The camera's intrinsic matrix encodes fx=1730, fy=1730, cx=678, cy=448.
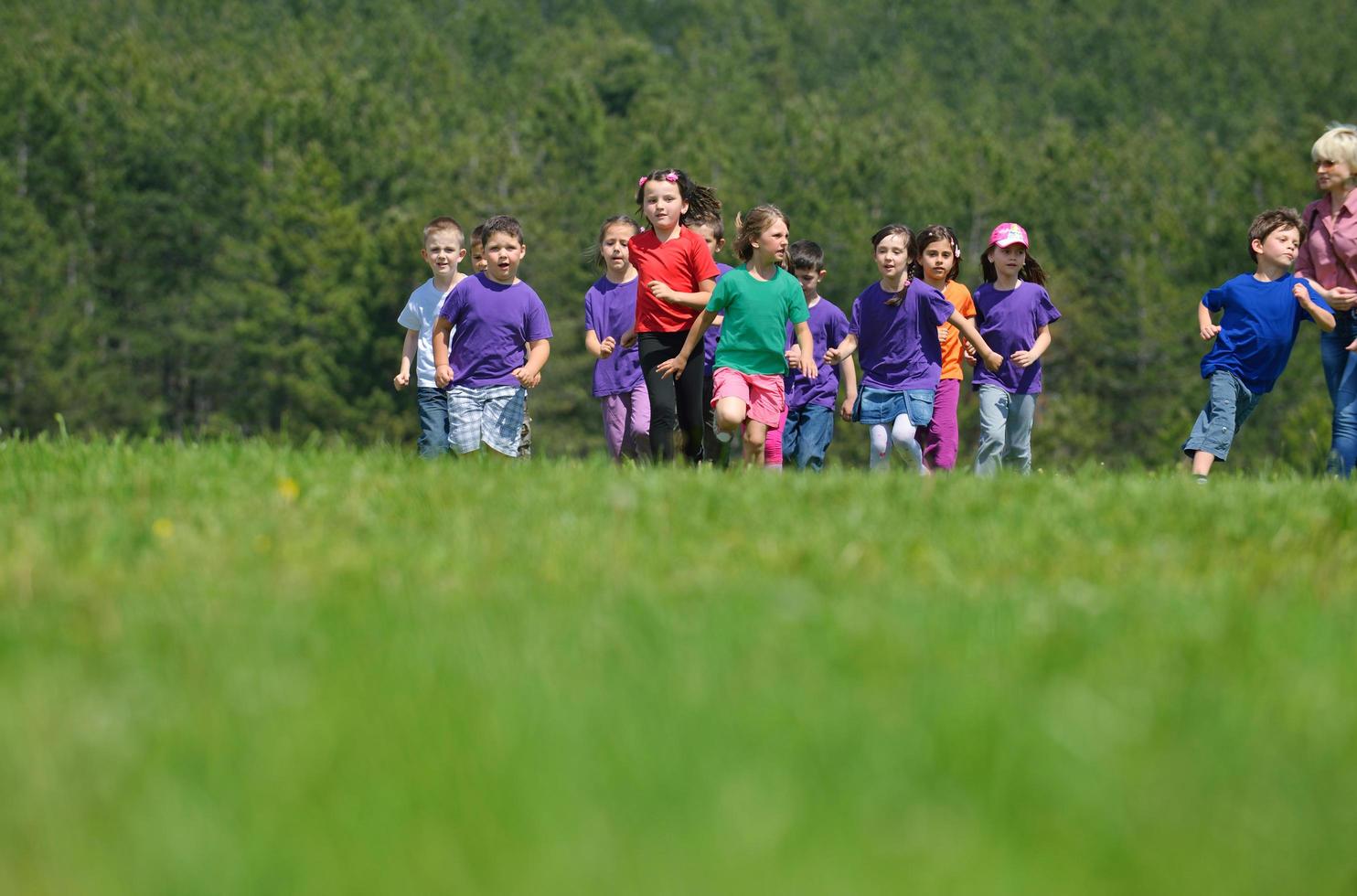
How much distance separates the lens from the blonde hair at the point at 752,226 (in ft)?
37.2

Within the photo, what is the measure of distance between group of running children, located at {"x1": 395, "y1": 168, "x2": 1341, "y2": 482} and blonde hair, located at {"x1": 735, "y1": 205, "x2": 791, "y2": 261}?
0.02 m

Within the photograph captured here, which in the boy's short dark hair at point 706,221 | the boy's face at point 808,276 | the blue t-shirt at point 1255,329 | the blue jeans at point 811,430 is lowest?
the blue jeans at point 811,430

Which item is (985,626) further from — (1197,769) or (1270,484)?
(1270,484)

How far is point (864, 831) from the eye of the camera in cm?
288

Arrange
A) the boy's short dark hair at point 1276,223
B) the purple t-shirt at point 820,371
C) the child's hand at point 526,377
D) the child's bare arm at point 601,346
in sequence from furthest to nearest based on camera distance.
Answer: the purple t-shirt at point 820,371 → the child's bare arm at point 601,346 → the boy's short dark hair at point 1276,223 → the child's hand at point 526,377

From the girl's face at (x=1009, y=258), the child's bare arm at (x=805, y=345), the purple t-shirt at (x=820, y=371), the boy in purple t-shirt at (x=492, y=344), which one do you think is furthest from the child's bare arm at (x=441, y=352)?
the girl's face at (x=1009, y=258)

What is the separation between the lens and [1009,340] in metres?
13.0

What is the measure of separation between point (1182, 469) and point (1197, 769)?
6.59 m

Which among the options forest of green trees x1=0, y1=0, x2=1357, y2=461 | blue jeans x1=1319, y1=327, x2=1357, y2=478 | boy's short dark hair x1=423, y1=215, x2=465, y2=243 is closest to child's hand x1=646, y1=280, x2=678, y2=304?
boy's short dark hair x1=423, y1=215, x2=465, y2=243

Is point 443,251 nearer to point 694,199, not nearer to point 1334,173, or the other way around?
point 694,199

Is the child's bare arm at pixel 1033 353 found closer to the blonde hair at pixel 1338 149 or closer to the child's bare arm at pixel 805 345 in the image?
the child's bare arm at pixel 805 345

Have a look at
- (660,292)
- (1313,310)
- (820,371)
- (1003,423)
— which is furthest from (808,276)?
(1313,310)

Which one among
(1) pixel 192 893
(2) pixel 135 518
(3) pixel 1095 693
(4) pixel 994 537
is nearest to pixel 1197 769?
(3) pixel 1095 693

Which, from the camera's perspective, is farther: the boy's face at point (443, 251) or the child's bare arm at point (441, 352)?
the boy's face at point (443, 251)
